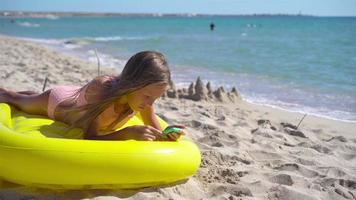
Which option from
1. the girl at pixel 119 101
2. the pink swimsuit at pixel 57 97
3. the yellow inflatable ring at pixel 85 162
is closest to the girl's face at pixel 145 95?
the girl at pixel 119 101

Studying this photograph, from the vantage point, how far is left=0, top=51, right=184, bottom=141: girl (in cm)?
266

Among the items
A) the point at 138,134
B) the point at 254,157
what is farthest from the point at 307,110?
the point at 138,134

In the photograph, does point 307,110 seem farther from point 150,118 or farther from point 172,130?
point 172,130

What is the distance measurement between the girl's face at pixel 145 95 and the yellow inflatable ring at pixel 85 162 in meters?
0.25

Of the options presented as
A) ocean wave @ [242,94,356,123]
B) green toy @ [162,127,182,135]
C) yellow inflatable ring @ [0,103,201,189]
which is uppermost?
green toy @ [162,127,182,135]

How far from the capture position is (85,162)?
2.47 m

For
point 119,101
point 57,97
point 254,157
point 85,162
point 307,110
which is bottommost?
point 307,110

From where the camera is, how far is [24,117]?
3240mm

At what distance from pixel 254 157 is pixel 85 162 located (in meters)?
→ 1.62

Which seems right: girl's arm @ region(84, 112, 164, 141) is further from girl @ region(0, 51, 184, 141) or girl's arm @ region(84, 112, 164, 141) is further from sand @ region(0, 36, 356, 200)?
sand @ region(0, 36, 356, 200)

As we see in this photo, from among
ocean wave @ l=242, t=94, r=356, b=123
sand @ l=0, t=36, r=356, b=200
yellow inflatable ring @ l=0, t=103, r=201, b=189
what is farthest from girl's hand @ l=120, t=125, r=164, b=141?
ocean wave @ l=242, t=94, r=356, b=123

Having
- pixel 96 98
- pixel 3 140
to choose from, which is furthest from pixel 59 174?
pixel 96 98

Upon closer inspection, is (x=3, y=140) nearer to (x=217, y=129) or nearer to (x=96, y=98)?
(x=96, y=98)

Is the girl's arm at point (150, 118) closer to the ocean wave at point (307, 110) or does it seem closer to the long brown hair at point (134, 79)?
the long brown hair at point (134, 79)
